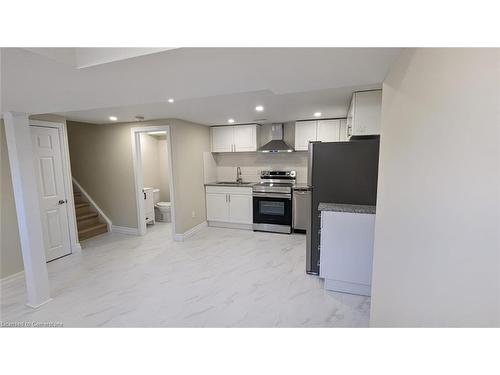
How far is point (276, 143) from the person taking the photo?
4.59 m

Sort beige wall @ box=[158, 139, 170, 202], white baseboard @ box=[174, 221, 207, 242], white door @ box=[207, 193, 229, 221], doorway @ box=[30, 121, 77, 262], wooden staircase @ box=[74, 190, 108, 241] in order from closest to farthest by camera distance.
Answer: doorway @ box=[30, 121, 77, 262]
white baseboard @ box=[174, 221, 207, 242]
wooden staircase @ box=[74, 190, 108, 241]
white door @ box=[207, 193, 229, 221]
beige wall @ box=[158, 139, 170, 202]

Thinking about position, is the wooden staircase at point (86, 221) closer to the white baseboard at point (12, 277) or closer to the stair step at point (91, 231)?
the stair step at point (91, 231)

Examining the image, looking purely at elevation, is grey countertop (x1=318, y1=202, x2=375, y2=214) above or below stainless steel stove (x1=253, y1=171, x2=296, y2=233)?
above

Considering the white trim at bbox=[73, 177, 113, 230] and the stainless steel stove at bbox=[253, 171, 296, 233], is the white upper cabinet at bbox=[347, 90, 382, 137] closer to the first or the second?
the stainless steel stove at bbox=[253, 171, 296, 233]

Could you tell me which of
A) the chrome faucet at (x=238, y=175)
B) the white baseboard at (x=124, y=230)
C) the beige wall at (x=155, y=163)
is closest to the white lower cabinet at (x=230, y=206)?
the chrome faucet at (x=238, y=175)

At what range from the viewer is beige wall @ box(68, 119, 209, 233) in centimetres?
408

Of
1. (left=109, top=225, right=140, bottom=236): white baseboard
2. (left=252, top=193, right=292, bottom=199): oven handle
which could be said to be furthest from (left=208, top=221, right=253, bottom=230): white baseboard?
(left=109, top=225, right=140, bottom=236): white baseboard

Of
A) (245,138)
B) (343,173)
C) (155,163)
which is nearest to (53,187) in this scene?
(155,163)

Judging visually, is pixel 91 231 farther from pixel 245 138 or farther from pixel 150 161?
pixel 245 138

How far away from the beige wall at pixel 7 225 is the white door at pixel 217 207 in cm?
292

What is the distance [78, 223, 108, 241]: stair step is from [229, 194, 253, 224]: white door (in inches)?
102

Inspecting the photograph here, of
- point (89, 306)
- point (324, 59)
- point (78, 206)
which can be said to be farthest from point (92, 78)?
point (78, 206)
